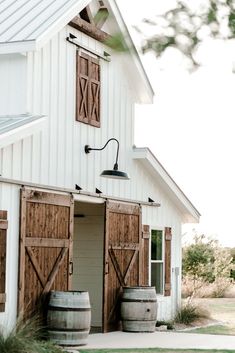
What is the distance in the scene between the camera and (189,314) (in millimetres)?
19516

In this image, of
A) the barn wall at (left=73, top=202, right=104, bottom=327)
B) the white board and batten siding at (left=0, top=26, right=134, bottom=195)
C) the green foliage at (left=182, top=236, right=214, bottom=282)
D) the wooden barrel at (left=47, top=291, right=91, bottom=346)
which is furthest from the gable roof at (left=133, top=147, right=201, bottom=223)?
the green foliage at (left=182, top=236, right=214, bottom=282)

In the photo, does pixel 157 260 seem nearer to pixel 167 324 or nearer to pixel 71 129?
pixel 167 324

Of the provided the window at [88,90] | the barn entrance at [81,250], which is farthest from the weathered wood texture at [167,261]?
the window at [88,90]

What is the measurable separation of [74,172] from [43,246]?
170 centimetres

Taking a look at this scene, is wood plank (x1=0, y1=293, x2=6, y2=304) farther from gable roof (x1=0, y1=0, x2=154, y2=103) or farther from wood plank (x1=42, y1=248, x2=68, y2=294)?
gable roof (x1=0, y1=0, x2=154, y2=103)

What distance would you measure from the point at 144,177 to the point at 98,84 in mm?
2611

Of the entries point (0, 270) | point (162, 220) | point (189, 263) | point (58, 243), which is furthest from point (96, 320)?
point (189, 263)

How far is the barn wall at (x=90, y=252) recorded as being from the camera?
18422 mm

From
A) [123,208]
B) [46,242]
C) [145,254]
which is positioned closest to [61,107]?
[46,242]

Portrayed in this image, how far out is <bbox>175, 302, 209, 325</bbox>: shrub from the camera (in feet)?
63.4

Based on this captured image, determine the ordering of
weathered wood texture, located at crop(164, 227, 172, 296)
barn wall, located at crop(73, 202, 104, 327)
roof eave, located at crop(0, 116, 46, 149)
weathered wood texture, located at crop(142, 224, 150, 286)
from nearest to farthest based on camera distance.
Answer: roof eave, located at crop(0, 116, 46, 149) → weathered wood texture, located at crop(142, 224, 150, 286) → barn wall, located at crop(73, 202, 104, 327) → weathered wood texture, located at crop(164, 227, 172, 296)

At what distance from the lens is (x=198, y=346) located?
14.6 m

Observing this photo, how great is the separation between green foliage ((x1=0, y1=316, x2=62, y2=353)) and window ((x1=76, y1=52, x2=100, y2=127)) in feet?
12.9

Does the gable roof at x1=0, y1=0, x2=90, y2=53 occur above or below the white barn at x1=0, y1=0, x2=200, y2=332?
above
